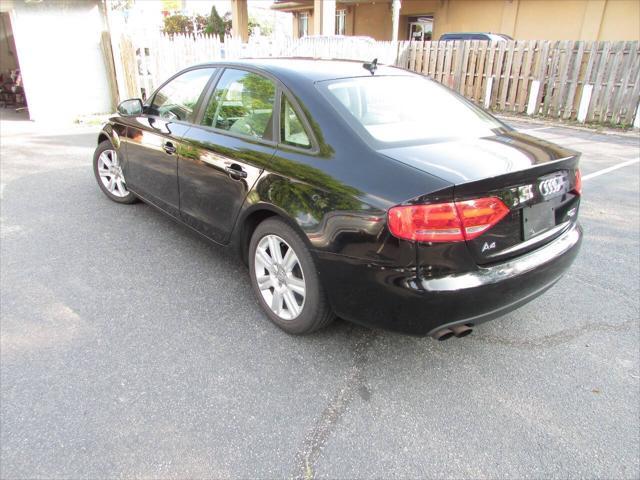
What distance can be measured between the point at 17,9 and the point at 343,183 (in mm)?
10531

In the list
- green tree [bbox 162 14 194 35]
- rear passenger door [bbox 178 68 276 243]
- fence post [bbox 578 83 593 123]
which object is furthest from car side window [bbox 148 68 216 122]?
green tree [bbox 162 14 194 35]

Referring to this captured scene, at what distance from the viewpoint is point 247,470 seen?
75.5 inches

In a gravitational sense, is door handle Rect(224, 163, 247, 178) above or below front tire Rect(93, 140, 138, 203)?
above

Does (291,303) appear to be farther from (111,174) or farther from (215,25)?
(215,25)

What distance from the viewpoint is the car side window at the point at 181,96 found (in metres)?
3.56

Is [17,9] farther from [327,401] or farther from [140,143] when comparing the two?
[327,401]

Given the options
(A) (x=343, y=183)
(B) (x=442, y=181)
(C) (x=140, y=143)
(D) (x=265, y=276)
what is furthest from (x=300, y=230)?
(C) (x=140, y=143)

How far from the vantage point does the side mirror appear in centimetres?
417

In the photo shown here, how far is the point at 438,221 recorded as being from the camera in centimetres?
203

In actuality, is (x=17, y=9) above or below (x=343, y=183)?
above

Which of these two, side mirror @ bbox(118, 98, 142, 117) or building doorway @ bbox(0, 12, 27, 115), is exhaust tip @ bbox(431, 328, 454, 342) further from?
building doorway @ bbox(0, 12, 27, 115)

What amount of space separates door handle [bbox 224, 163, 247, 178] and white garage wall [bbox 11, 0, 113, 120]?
370 inches

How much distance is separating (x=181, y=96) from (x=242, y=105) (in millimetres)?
961

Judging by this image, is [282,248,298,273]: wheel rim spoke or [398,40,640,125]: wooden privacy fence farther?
[398,40,640,125]: wooden privacy fence
